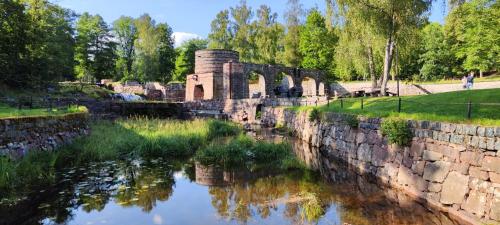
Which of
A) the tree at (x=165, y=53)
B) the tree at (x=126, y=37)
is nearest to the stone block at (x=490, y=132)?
the tree at (x=165, y=53)

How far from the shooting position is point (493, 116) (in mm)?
8219

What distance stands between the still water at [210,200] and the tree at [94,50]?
45.2 metres

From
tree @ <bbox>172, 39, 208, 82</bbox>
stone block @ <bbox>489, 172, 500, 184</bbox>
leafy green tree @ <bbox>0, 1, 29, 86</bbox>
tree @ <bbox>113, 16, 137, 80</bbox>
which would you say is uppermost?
tree @ <bbox>113, 16, 137, 80</bbox>

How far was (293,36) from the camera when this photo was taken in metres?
51.5

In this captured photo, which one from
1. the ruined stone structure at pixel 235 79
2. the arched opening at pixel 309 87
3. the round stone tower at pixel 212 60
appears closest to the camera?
the ruined stone structure at pixel 235 79

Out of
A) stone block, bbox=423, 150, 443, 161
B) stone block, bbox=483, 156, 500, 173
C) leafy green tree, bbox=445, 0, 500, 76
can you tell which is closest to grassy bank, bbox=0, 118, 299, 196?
stone block, bbox=423, 150, 443, 161

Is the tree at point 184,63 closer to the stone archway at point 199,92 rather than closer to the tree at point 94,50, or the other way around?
the tree at point 94,50

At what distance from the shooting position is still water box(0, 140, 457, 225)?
7648 mm

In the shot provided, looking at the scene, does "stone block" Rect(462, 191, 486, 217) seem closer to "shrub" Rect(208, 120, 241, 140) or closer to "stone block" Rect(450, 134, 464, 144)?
"stone block" Rect(450, 134, 464, 144)

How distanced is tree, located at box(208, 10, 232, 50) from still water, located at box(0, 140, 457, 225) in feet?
149

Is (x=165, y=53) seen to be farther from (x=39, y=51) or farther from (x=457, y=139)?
(x=457, y=139)

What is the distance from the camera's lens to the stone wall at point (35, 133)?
31.8 ft

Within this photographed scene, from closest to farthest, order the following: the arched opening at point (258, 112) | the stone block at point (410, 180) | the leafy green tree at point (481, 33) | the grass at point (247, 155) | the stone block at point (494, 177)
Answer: the stone block at point (494, 177)
the stone block at point (410, 180)
the grass at point (247, 155)
the arched opening at point (258, 112)
the leafy green tree at point (481, 33)

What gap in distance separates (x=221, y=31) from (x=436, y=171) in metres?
49.4
